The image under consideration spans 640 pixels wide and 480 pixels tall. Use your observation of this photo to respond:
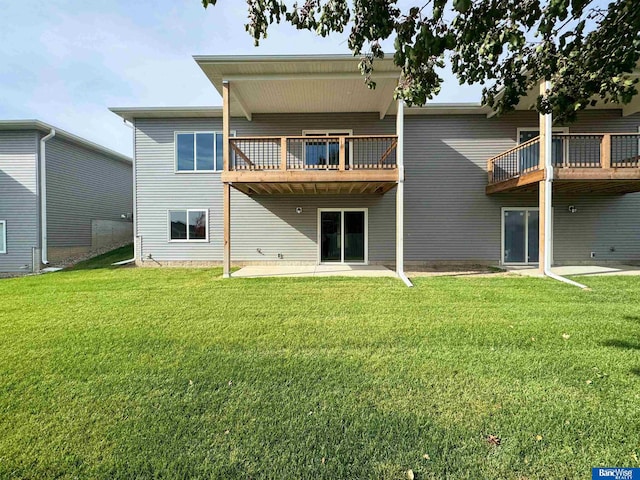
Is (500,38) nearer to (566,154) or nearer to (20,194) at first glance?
(566,154)

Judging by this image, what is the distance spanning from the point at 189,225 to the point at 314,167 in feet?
17.0

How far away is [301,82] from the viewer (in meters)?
8.45

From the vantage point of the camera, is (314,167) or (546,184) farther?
(314,167)

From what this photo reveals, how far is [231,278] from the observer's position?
336 inches

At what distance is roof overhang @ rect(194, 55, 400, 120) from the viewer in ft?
24.7

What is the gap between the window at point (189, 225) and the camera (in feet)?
36.9

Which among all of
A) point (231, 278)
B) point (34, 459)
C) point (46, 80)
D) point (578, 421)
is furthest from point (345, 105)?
point (46, 80)

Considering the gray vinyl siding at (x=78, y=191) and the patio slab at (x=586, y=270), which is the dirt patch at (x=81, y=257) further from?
the patio slab at (x=586, y=270)

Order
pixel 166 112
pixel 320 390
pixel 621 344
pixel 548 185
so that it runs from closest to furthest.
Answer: pixel 320 390
pixel 621 344
pixel 548 185
pixel 166 112

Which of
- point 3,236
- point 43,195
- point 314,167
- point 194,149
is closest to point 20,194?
point 43,195

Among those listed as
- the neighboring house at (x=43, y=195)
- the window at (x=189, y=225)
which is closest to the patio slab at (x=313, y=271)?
the window at (x=189, y=225)

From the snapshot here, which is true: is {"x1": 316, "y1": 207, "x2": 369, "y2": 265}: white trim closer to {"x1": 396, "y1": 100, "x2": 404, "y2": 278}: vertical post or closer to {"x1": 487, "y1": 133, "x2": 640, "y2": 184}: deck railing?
{"x1": 396, "y1": 100, "x2": 404, "y2": 278}: vertical post

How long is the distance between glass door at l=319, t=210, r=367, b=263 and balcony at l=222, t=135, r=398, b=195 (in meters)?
0.87

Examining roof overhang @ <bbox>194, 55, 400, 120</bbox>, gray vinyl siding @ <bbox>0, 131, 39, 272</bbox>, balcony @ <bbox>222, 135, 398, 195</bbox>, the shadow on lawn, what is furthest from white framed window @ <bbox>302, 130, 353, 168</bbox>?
gray vinyl siding @ <bbox>0, 131, 39, 272</bbox>
